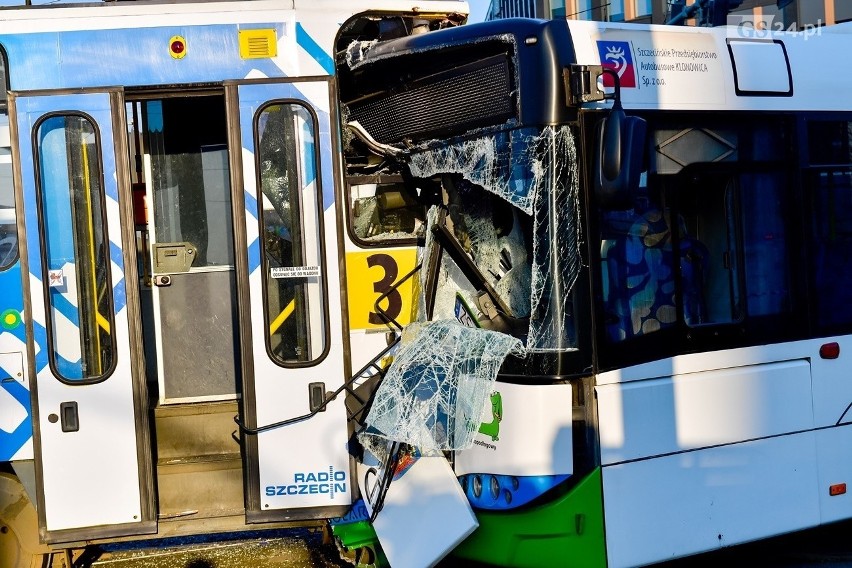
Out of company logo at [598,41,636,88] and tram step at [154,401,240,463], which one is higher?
company logo at [598,41,636,88]

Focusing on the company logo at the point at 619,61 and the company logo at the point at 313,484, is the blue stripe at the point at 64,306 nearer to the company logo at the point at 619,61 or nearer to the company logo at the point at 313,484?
the company logo at the point at 313,484

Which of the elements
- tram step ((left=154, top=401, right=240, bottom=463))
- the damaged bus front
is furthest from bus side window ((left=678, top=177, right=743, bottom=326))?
tram step ((left=154, top=401, right=240, bottom=463))

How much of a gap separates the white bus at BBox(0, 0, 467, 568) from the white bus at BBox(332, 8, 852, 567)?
37cm

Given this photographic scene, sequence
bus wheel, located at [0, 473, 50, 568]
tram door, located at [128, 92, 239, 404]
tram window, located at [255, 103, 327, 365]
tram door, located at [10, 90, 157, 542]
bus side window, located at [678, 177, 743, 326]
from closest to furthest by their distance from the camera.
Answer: bus side window, located at [678, 177, 743, 326]
tram door, located at [10, 90, 157, 542]
tram window, located at [255, 103, 327, 365]
bus wheel, located at [0, 473, 50, 568]
tram door, located at [128, 92, 239, 404]

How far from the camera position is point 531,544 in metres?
4.79

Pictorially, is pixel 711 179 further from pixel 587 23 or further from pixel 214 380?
pixel 214 380

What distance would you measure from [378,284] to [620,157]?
1.67 meters

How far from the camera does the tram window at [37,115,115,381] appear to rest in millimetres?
5195

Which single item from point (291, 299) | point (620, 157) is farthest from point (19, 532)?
point (620, 157)

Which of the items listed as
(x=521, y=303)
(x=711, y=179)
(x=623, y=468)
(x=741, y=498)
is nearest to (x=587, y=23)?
(x=711, y=179)

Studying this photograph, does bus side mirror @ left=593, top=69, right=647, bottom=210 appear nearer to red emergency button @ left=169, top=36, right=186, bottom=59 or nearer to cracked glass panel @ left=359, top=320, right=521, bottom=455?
cracked glass panel @ left=359, top=320, right=521, bottom=455

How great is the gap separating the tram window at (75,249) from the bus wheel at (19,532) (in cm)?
79

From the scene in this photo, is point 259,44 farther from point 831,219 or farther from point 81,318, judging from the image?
point 831,219

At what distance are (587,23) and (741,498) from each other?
2.46m
